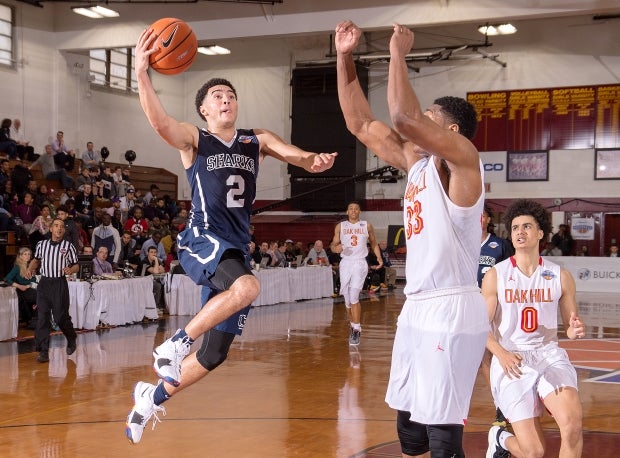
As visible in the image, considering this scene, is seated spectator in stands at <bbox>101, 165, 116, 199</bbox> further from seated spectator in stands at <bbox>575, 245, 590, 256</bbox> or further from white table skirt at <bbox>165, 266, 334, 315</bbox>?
seated spectator in stands at <bbox>575, 245, 590, 256</bbox>

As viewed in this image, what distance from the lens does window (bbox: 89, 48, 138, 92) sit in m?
25.7

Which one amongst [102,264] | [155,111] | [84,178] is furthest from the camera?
[84,178]

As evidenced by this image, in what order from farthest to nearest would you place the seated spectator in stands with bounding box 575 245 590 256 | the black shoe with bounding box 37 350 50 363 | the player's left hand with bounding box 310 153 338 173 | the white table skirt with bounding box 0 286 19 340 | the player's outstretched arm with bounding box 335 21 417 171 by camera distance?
the seated spectator in stands with bounding box 575 245 590 256
the white table skirt with bounding box 0 286 19 340
the black shoe with bounding box 37 350 50 363
the player's left hand with bounding box 310 153 338 173
the player's outstretched arm with bounding box 335 21 417 171

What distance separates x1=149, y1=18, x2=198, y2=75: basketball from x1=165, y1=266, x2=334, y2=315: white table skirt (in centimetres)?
1045

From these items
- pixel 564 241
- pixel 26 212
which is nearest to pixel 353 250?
pixel 26 212

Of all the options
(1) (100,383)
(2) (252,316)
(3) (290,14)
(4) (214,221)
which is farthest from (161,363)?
(3) (290,14)

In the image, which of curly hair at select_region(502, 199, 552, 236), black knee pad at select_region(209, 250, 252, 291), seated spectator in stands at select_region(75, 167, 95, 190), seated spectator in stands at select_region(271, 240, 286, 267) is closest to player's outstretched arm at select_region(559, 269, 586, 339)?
curly hair at select_region(502, 199, 552, 236)

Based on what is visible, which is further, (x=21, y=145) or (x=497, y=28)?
(x=497, y=28)

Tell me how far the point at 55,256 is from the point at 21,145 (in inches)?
469

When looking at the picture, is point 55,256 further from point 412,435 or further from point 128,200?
point 128,200

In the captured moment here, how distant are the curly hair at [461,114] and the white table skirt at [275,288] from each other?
12199 mm

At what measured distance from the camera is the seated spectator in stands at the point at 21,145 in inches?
829

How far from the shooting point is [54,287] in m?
10.3

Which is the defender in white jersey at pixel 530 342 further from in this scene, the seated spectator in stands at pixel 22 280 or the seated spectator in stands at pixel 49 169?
the seated spectator in stands at pixel 49 169
